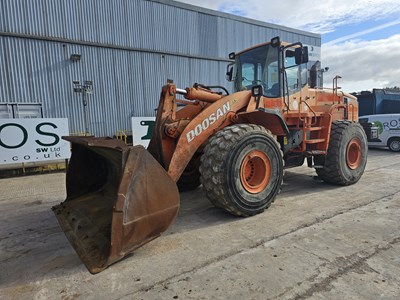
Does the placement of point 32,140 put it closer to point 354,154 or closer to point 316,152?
point 316,152

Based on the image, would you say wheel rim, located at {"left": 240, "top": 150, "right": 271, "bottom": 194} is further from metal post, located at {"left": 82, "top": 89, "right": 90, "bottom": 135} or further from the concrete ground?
metal post, located at {"left": 82, "top": 89, "right": 90, "bottom": 135}

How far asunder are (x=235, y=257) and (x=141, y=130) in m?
Result: 8.43

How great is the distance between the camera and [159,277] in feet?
9.10

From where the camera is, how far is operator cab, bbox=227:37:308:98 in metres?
5.14

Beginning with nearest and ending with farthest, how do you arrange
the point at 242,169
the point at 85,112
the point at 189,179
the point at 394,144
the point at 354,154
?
the point at 242,169, the point at 189,179, the point at 354,154, the point at 394,144, the point at 85,112

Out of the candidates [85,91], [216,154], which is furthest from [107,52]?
[216,154]

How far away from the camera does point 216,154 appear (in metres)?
3.92

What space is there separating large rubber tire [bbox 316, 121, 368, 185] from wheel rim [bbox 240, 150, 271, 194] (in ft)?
6.75

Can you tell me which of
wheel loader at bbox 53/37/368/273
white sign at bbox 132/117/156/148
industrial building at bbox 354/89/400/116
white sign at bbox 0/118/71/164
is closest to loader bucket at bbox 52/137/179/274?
wheel loader at bbox 53/37/368/273

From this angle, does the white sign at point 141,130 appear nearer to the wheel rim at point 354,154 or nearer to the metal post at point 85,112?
the metal post at point 85,112

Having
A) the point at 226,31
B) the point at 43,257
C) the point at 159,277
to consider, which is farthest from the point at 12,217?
the point at 226,31

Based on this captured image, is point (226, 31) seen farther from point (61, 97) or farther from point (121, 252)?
point (121, 252)

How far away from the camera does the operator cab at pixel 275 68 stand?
5.14 meters

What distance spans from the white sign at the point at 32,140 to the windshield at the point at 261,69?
5.99 m
